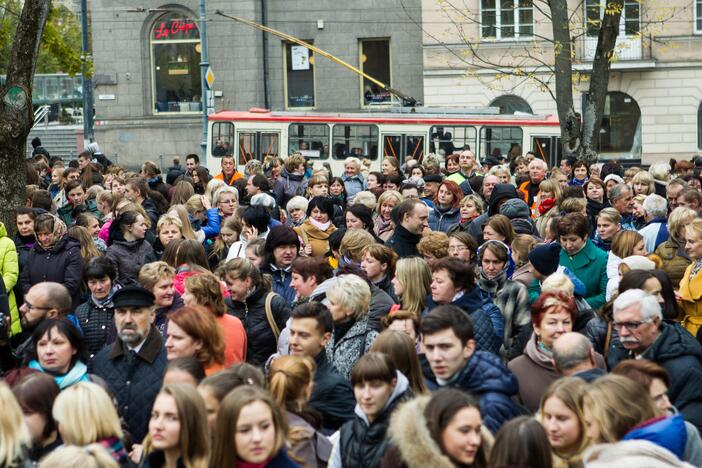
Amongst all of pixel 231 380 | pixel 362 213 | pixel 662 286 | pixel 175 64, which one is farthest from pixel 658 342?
pixel 175 64

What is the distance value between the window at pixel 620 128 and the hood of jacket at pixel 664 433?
1439 inches

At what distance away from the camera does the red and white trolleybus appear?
29625 millimetres

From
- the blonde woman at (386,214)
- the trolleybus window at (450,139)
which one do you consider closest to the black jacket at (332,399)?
the blonde woman at (386,214)

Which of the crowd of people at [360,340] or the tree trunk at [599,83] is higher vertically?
the tree trunk at [599,83]

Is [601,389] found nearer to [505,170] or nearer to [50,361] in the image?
[50,361]

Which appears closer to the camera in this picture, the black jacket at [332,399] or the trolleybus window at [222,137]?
the black jacket at [332,399]

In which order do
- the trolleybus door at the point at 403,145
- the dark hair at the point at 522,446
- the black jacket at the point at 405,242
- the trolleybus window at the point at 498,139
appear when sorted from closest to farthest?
the dark hair at the point at 522,446, the black jacket at the point at 405,242, the trolleybus window at the point at 498,139, the trolleybus door at the point at 403,145

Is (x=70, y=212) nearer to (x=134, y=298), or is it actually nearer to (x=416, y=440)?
(x=134, y=298)

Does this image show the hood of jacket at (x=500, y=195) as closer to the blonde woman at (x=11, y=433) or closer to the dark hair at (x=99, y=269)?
the dark hair at (x=99, y=269)

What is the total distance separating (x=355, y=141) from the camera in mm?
30859

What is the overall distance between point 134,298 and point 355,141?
23131 mm

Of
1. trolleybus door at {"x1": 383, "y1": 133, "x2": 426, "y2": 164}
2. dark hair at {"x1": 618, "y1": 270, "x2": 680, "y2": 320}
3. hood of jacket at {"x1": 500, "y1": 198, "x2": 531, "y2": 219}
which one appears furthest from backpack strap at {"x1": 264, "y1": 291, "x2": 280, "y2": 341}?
trolleybus door at {"x1": 383, "y1": 133, "x2": 426, "y2": 164}

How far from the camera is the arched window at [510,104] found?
134 ft

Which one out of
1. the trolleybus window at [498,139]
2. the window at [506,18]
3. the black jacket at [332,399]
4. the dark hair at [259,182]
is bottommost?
the black jacket at [332,399]
